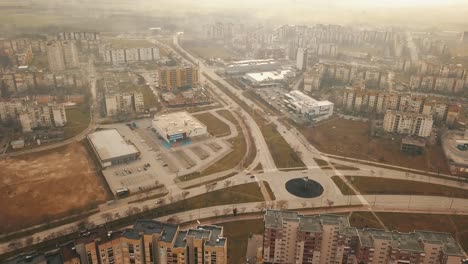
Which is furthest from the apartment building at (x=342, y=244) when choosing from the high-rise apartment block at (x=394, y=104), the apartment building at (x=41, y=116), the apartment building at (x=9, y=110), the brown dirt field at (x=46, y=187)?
the apartment building at (x=9, y=110)

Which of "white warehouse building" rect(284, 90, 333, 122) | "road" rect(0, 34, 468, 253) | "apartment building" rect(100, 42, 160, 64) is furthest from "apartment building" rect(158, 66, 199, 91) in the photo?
"road" rect(0, 34, 468, 253)

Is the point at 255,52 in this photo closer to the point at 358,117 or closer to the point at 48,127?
the point at 358,117

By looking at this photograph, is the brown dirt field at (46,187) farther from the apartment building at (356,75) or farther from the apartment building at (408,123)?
the apartment building at (356,75)

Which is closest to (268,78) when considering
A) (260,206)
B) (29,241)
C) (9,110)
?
(260,206)

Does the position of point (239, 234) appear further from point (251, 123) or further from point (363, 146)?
point (251, 123)

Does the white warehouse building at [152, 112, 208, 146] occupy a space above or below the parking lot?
above

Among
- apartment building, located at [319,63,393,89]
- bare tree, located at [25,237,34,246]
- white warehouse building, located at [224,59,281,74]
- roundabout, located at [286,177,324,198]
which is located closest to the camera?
bare tree, located at [25,237,34,246]

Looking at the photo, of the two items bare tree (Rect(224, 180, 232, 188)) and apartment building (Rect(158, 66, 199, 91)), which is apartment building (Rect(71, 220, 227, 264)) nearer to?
bare tree (Rect(224, 180, 232, 188))
